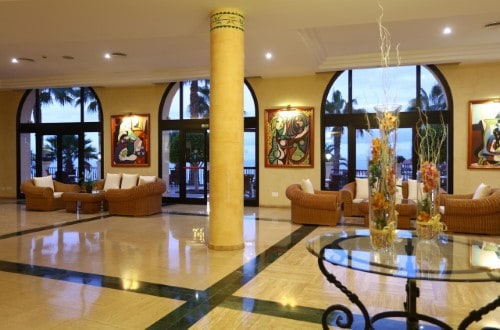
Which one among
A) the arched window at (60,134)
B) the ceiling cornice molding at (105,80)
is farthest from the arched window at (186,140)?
the arched window at (60,134)

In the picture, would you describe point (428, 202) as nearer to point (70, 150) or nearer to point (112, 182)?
point (112, 182)

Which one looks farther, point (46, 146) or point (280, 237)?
point (46, 146)

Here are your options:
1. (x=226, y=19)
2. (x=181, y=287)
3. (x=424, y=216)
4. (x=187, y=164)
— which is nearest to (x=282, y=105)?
(x=187, y=164)

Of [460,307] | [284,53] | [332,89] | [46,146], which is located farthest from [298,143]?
[46,146]

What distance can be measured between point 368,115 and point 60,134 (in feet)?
29.8

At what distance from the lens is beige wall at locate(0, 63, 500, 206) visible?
9.02 m

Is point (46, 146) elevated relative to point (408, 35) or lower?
lower

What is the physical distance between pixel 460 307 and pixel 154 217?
6.51m

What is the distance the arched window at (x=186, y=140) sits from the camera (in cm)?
1125

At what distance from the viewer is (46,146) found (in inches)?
502

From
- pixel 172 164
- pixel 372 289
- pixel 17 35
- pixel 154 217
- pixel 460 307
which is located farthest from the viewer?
pixel 172 164

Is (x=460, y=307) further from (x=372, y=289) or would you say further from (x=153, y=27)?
(x=153, y=27)

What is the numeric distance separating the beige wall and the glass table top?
6631mm

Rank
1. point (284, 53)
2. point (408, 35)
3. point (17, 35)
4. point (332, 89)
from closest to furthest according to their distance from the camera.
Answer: point (17, 35)
point (408, 35)
point (284, 53)
point (332, 89)
